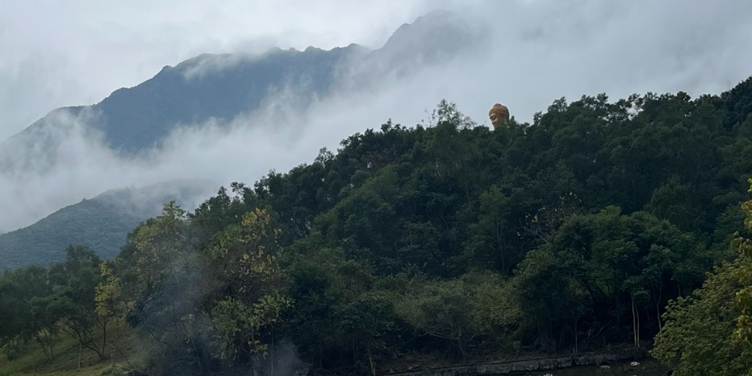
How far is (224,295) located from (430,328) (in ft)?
25.5

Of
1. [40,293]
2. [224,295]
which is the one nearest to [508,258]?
[224,295]

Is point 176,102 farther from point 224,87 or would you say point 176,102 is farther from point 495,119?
point 495,119

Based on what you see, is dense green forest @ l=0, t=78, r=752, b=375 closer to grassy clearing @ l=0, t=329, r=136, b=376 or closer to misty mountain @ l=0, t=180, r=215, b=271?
grassy clearing @ l=0, t=329, r=136, b=376

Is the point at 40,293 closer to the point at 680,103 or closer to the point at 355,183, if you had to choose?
the point at 355,183

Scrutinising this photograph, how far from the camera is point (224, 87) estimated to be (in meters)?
102

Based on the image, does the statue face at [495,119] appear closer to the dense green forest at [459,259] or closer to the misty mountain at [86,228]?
the dense green forest at [459,259]

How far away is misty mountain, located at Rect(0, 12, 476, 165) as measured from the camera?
281 feet

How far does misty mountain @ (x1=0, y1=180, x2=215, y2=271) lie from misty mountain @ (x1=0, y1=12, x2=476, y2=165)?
647 inches

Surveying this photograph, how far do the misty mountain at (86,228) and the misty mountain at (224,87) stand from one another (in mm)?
16425

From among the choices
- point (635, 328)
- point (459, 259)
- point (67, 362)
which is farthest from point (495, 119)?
point (67, 362)

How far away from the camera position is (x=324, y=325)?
25266mm

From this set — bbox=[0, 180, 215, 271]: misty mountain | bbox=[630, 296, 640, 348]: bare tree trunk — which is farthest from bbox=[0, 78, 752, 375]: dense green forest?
bbox=[0, 180, 215, 271]: misty mountain

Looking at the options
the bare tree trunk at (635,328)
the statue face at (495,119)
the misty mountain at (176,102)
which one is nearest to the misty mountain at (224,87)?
the misty mountain at (176,102)

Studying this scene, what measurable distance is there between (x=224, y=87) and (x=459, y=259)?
252ft
